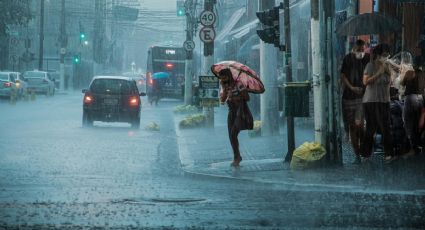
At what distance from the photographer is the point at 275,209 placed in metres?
10.2

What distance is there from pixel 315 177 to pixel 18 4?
169 ft

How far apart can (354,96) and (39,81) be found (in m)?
48.1

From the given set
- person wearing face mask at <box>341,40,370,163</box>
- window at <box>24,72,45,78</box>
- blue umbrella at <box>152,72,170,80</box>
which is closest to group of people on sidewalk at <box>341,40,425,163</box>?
person wearing face mask at <box>341,40,370,163</box>

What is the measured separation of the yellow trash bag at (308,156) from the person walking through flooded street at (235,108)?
116 centimetres

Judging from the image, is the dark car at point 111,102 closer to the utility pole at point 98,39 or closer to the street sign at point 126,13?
the street sign at point 126,13

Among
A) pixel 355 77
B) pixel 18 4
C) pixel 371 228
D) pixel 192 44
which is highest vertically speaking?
pixel 18 4

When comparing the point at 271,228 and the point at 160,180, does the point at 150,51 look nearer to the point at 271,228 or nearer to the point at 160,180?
the point at 160,180

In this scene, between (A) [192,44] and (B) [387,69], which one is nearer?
(B) [387,69]

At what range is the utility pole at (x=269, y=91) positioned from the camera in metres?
23.1

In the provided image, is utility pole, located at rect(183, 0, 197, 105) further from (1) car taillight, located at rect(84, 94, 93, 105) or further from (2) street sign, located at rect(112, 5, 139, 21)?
(2) street sign, located at rect(112, 5, 139, 21)

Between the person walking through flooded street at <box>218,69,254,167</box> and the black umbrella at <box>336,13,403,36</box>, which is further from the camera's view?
the black umbrella at <box>336,13,403,36</box>

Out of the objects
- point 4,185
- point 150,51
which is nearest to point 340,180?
point 4,185

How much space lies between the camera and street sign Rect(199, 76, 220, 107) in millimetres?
24266

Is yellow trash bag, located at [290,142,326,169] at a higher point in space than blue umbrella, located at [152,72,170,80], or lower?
lower
